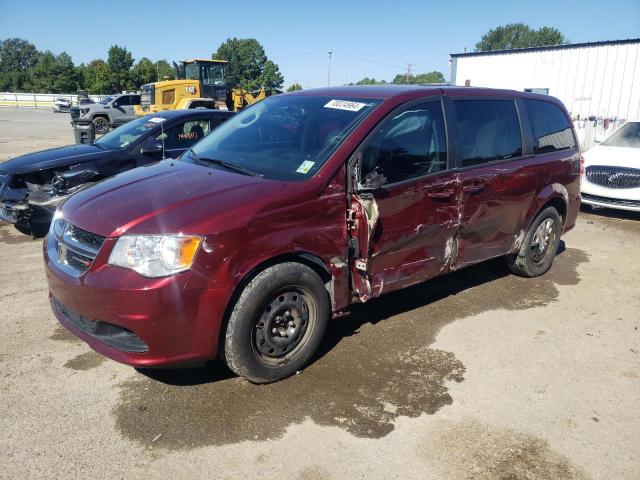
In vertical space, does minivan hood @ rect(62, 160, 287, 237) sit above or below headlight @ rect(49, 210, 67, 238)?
above

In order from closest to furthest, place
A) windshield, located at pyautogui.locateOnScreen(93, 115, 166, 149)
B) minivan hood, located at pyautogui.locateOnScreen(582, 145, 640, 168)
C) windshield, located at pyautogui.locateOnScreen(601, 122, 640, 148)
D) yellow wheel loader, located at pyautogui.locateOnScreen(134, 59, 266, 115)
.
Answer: windshield, located at pyautogui.locateOnScreen(93, 115, 166, 149), minivan hood, located at pyautogui.locateOnScreen(582, 145, 640, 168), windshield, located at pyautogui.locateOnScreen(601, 122, 640, 148), yellow wheel loader, located at pyautogui.locateOnScreen(134, 59, 266, 115)

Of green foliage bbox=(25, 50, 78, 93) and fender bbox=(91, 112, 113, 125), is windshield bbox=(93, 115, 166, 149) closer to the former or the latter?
fender bbox=(91, 112, 113, 125)

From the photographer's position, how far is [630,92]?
48.9 feet

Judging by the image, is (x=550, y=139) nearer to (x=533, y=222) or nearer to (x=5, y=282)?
(x=533, y=222)

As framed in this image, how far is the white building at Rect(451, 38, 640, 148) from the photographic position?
14922 mm

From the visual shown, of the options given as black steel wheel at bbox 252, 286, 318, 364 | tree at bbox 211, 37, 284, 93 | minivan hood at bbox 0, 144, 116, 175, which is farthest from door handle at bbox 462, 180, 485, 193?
Result: tree at bbox 211, 37, 284, 93

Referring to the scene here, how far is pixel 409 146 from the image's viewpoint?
373 centimetres

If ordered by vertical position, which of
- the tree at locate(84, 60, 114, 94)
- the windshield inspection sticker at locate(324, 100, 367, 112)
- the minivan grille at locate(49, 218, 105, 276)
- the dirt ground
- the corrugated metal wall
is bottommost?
the dirt ground

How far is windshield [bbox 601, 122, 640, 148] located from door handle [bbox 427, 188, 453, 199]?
22.6ft

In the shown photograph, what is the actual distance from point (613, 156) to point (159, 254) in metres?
8.62

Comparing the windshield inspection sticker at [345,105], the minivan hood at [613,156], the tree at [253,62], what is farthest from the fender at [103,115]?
the tree at [253,62]

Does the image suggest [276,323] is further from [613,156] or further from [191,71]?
[191,71]

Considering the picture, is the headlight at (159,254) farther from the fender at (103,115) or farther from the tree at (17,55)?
the tree at (17,55)

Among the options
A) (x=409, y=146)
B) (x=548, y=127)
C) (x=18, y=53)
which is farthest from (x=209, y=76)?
(x=18, y=53)
